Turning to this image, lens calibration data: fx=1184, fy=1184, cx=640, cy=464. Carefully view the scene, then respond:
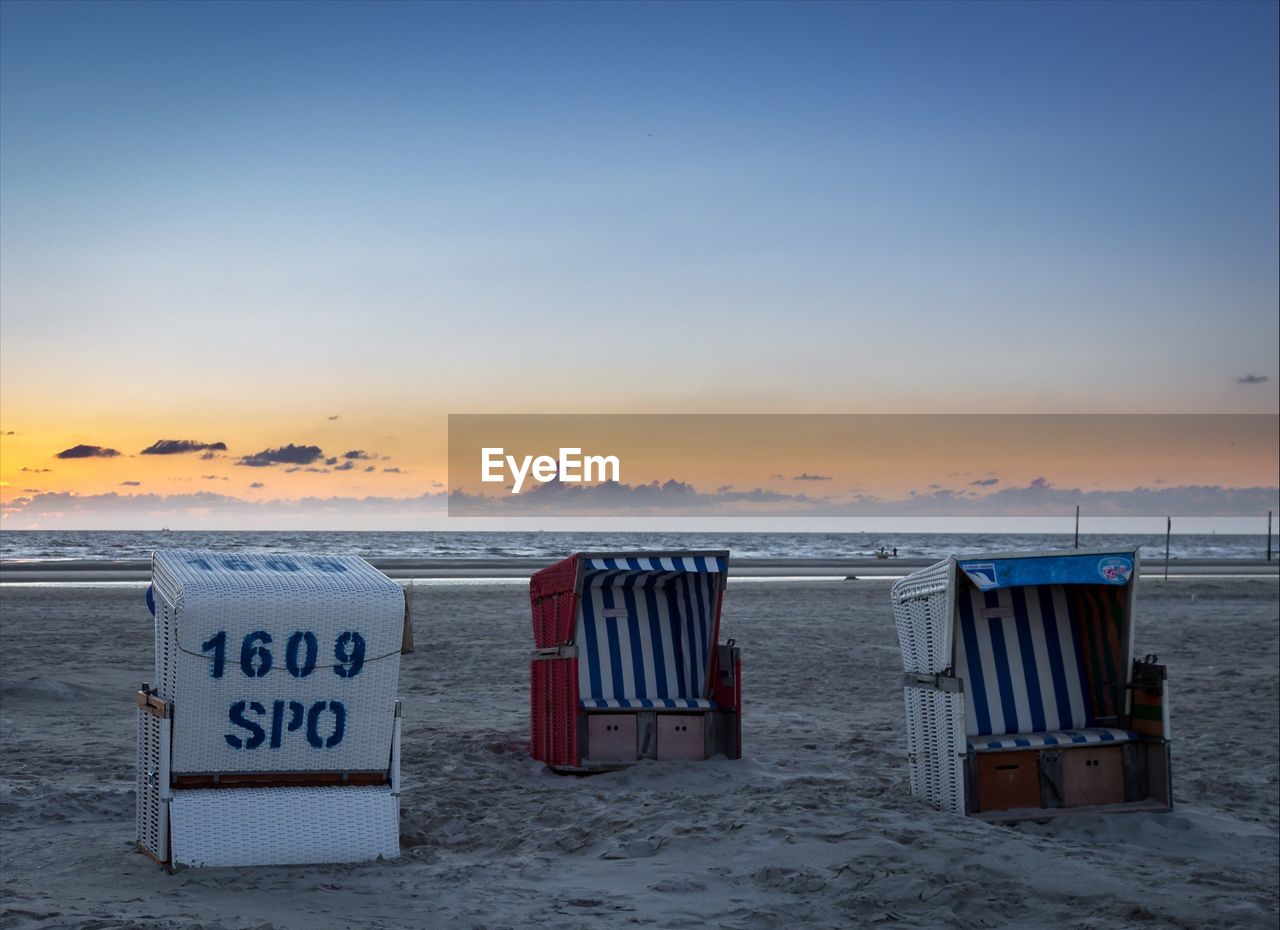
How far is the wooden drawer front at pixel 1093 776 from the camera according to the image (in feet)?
28.2

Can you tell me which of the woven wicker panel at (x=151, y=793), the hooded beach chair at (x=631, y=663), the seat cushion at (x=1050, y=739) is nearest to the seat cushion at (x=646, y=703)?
the hooded beach chair at (x=631, y=663)

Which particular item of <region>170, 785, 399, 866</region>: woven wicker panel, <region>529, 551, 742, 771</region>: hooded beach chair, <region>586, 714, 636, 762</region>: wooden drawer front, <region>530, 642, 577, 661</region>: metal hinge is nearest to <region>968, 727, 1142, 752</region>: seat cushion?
<region>529, 551, 742, 771</region>: hooded beach chair

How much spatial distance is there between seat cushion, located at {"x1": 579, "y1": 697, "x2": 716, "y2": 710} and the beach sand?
525 millimetres

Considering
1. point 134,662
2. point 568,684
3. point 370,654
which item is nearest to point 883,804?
point 568,684

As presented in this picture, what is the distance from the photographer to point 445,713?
1274 centimetres

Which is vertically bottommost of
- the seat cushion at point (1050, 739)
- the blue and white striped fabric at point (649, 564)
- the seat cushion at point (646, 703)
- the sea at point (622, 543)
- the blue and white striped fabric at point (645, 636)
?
the sea at point (622, 543)

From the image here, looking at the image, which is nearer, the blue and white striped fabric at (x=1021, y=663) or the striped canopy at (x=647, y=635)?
the blue and white striped fabric at (x=1021, y=663)

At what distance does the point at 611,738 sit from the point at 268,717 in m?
3.82

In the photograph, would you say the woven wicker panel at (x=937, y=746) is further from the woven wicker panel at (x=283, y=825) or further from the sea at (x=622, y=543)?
the sea at (x=622, y=543)

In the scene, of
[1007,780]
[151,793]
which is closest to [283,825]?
[151,793]

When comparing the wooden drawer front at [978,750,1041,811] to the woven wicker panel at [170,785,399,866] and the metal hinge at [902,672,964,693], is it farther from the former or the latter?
the woven wicker panel at [170,785,399,866]

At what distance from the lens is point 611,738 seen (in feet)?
32.7

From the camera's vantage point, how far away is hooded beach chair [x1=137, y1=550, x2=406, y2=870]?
6.58 metres

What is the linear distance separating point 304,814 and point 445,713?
5900 millimetres
